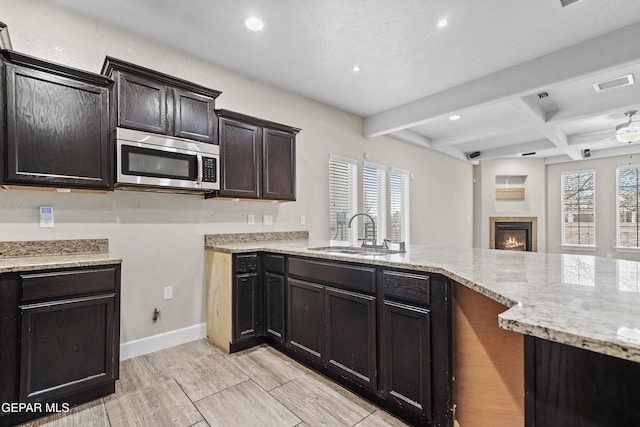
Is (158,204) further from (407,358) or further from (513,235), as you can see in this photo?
(513,235)

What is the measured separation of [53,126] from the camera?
211 cm

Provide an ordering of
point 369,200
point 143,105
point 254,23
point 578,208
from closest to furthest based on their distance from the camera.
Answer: point 143,105 < point 254,23 < point 369,200 < point 578,208

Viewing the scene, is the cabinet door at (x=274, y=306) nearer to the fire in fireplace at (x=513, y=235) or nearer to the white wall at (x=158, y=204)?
the white wall at (x=158, y=204)

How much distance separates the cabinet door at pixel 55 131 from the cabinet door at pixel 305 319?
1.66 metres

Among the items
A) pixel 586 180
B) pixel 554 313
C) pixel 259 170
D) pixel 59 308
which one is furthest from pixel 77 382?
pixel 586 180

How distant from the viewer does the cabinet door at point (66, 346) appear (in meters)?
1.80

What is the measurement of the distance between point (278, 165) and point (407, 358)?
7.70ft

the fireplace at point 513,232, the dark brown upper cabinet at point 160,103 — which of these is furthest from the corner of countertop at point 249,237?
the fireplace at point 513,232

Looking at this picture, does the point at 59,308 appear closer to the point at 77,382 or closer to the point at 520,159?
the point at 77,382

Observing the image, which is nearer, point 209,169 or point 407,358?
point 407,358

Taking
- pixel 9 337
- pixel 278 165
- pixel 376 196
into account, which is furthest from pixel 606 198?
pixel 9 337

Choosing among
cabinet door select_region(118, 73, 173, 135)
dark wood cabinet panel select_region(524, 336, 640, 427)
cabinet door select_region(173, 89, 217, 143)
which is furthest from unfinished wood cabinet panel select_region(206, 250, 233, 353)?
dark wood cabinet panel select_region(524, 336, 640, 427)

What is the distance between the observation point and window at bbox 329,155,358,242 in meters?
4.53

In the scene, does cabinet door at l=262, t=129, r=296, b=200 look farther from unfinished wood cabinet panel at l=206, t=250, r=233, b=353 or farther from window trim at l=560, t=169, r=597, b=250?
window trim at l=560, t=169, r=597, b=250
